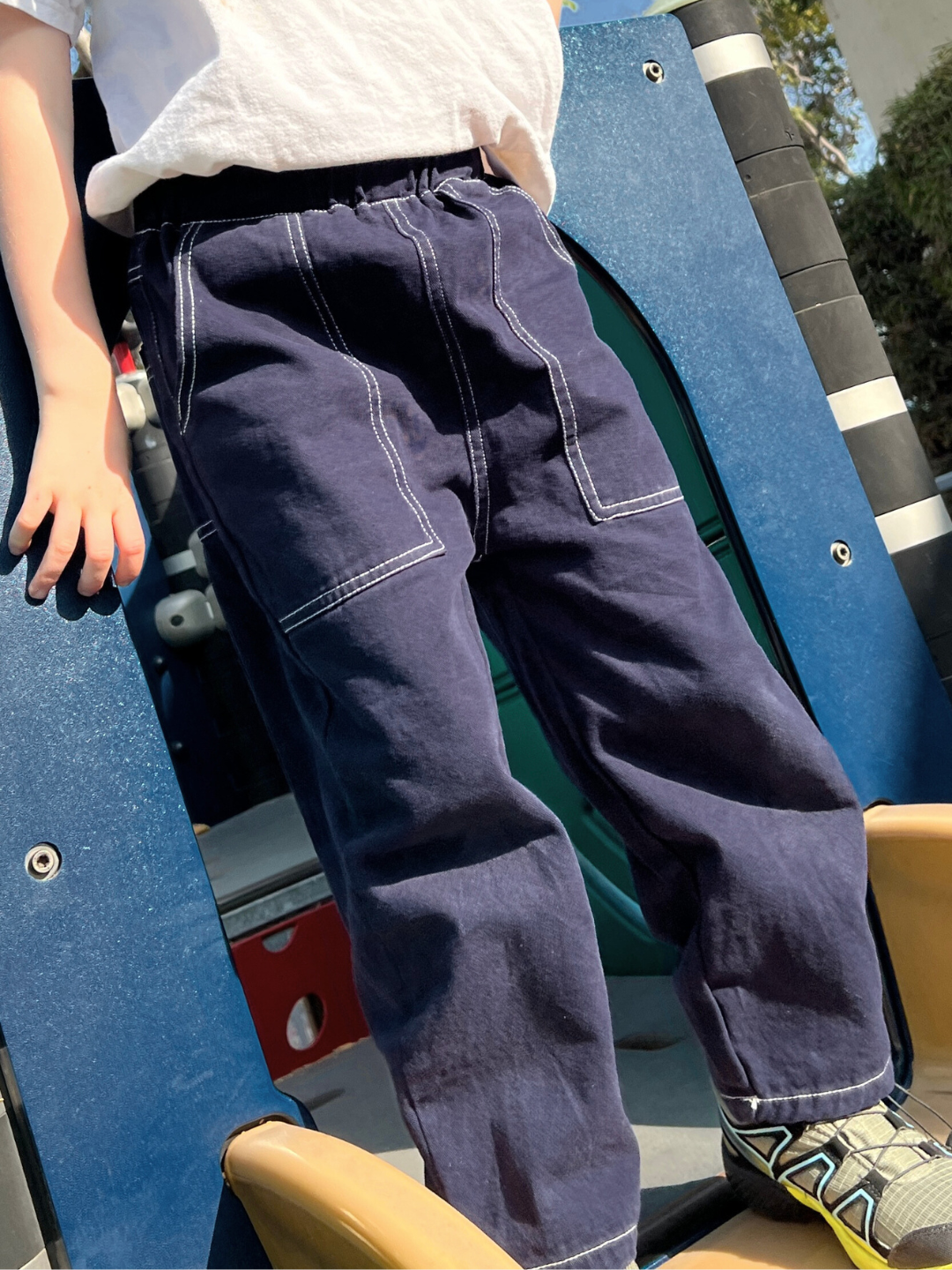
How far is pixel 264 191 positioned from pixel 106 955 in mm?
581

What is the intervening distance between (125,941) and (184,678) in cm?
207

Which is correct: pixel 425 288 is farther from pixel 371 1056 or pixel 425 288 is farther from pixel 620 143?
pixel 371 1056

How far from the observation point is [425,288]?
821mm

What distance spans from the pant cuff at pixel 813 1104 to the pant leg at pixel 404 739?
11cm

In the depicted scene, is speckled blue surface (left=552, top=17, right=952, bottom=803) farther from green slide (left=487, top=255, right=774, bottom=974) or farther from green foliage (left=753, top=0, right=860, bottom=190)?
green foliage (left=753, top=0, right=860, bottom=190)

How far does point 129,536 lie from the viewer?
85 cm

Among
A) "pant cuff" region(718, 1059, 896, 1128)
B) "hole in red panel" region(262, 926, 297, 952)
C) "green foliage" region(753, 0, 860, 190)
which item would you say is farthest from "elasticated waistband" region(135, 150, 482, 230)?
"green foliage" region(753, 0, 860, 190)

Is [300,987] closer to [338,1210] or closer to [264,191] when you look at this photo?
[338,1210]

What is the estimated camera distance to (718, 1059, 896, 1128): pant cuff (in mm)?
813

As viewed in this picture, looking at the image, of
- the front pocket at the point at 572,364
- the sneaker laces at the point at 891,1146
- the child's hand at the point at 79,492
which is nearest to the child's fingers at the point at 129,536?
the child's hand at the point at 79,492

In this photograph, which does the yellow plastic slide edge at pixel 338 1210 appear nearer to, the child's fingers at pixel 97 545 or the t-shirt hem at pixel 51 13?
the child's fingers at pixel 97 545

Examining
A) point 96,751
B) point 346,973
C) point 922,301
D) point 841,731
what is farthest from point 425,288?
point 922,301

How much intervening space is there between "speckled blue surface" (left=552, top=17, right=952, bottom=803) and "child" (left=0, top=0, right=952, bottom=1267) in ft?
0.95

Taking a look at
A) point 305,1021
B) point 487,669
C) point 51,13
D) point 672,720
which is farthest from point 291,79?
point 305,1021
